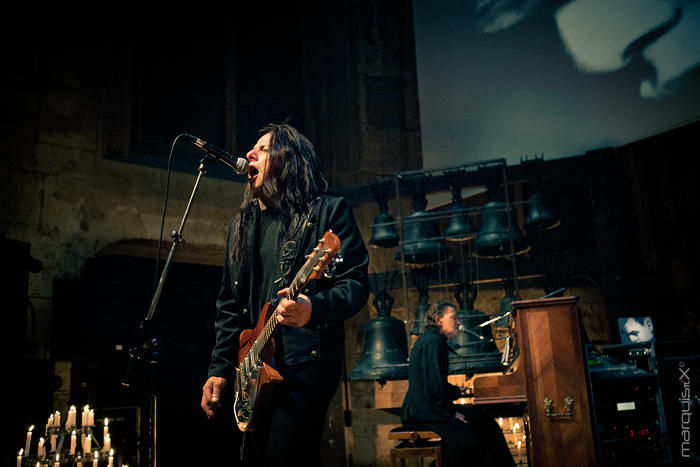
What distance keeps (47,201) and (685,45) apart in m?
6.08

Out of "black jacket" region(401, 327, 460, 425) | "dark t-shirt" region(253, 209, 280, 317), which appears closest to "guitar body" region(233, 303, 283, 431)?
"dark t-shirt" region(253, 209, 280, 317)

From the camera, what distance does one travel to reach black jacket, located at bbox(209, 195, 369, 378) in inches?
79.8

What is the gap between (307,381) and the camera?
2.00 m

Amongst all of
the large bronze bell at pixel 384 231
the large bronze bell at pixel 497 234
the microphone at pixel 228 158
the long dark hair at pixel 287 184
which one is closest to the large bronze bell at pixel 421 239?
the large bronze bell at pixel 384 231

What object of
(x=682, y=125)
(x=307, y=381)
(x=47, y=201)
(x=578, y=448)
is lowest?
(x=578, y=448)

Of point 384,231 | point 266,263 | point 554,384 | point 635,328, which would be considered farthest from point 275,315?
point 635,328

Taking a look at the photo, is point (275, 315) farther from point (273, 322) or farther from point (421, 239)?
point (421, 239)

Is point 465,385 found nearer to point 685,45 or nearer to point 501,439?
point 501,439

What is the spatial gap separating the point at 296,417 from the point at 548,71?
5.86 metres

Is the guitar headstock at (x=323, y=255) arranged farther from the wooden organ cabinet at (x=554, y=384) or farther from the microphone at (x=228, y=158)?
the wooden organ cabinet at (x=554, y=384)

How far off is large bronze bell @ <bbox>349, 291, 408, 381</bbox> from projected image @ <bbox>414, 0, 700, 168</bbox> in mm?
2336

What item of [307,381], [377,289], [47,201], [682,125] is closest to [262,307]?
[307,381]

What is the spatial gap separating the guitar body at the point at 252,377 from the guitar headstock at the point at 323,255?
0.26m

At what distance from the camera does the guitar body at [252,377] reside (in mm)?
1985
